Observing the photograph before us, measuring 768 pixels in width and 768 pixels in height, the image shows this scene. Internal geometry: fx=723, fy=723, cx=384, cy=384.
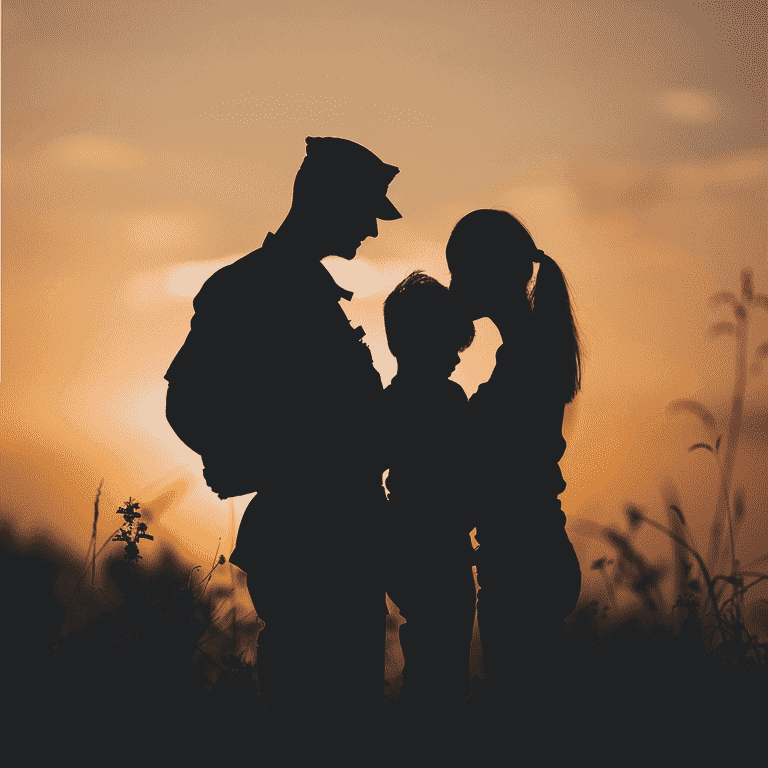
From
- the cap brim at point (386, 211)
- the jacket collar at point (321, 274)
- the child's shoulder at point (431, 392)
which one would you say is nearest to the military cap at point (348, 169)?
the cap brim at point (386, 211)

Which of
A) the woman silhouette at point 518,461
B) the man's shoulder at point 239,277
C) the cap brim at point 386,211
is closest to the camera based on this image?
the man's shoulder at point 239,277

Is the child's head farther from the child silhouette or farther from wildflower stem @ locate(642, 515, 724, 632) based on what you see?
wildflower stem @ locate(642, 515, 724, 632)

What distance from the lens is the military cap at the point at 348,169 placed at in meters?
2.77

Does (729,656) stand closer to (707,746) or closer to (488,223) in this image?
(707,746)

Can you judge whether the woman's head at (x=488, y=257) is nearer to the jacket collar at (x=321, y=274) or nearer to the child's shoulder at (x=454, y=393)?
the child's shoulder at (x=454, y=393)

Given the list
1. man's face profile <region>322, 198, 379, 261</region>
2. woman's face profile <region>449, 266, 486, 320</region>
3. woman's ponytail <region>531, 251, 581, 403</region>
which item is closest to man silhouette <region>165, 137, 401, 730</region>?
man's face profile <region>322, 198, 379, 261</region>

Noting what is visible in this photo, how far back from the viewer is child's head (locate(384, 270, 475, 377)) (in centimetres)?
301

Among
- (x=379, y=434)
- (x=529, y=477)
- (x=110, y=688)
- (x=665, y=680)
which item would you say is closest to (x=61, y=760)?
(x=110, y=688)

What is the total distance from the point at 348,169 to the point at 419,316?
25.7 inches

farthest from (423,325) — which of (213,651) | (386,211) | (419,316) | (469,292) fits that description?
(213,651)

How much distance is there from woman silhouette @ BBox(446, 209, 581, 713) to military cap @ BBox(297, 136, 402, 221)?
378mm

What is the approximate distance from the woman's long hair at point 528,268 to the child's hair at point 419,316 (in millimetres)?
147

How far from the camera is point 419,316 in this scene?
3006 mm

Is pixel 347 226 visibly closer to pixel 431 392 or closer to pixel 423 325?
pixel 423 325
